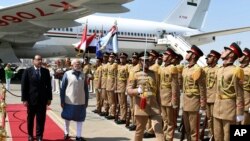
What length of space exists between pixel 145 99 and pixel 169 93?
1.75 m

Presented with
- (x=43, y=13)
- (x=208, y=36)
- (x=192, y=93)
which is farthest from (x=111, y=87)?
(x=208, y=36)

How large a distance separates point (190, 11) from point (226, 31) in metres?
6.64

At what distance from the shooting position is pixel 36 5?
1528 centimetres

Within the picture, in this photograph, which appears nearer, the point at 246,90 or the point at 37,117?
the point at 246,90

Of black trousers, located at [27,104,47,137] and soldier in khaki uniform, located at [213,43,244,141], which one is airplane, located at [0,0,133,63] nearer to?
black trousers, located at [27,104,47,137]

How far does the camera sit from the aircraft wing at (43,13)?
15203 mm

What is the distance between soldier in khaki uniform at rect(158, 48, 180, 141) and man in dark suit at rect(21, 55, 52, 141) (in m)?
2.24

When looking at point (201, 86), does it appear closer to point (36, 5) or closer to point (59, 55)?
point (36, 5)

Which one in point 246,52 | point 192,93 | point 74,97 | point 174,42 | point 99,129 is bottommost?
point 99,129

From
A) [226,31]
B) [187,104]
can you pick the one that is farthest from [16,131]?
[226,31]

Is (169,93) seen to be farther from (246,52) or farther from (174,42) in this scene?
(174,42)

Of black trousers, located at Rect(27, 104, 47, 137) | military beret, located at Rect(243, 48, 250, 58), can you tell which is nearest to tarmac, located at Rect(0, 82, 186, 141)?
black trousers, located at Rect(27, 104, 47, 137)

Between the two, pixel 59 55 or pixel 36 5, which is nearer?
pixel 36 5

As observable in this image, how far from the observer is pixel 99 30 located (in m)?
23.7
